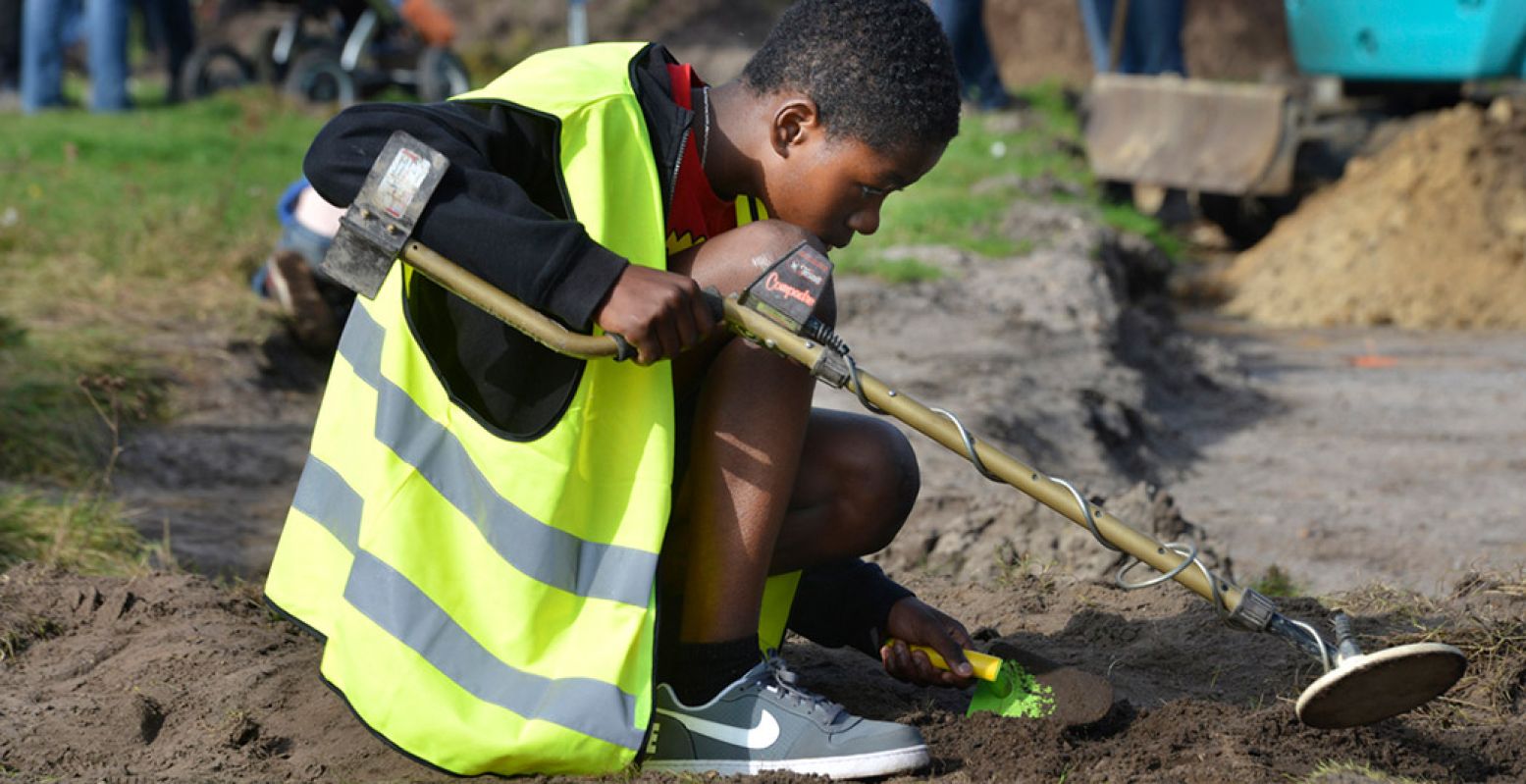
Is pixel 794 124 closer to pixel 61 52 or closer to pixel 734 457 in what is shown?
pixel 734 457

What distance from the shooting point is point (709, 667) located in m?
2.25

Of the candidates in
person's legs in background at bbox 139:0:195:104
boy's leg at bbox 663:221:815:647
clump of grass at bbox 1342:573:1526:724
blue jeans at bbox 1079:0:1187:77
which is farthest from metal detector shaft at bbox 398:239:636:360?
person's legs in background at bbox 139:0:195:104

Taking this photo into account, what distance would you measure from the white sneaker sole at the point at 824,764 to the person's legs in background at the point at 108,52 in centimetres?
877

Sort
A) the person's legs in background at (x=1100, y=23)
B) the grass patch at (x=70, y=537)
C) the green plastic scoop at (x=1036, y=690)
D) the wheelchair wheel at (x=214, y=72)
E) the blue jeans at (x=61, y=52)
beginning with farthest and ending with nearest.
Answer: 1. the wheelchair wheel at (x=214, y=72)
2. the person's legs in background at (x=1100, y=23)
3. the blue jeans at (x=61, y=52)
4. the grass patch at (x=70, y=537)
5. the green plastic scoop at (x=1036, y=690)

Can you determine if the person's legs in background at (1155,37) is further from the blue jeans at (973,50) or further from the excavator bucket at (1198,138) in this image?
the excavator bucket at (1198,138)

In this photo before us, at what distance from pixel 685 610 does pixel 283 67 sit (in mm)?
9525

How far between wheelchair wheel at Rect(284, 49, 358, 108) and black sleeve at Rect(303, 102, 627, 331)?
8.64m

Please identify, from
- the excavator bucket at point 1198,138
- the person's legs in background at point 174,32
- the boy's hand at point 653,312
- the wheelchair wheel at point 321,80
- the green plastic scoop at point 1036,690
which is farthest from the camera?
the person's legs in background at point 174,32

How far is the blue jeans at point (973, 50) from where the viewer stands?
897cm

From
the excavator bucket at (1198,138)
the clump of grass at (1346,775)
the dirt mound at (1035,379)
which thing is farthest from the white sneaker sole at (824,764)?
the excavator bucket at (1198,138)

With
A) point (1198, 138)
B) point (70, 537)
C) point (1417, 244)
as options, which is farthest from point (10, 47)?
point (1417, 244)

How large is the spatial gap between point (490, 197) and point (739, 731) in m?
0.79

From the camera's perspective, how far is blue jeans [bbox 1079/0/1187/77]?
393 inches

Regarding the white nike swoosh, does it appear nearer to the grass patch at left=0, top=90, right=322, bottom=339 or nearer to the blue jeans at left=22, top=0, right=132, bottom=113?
the grass patch at left=0, top=90, right=322, bottom=339
